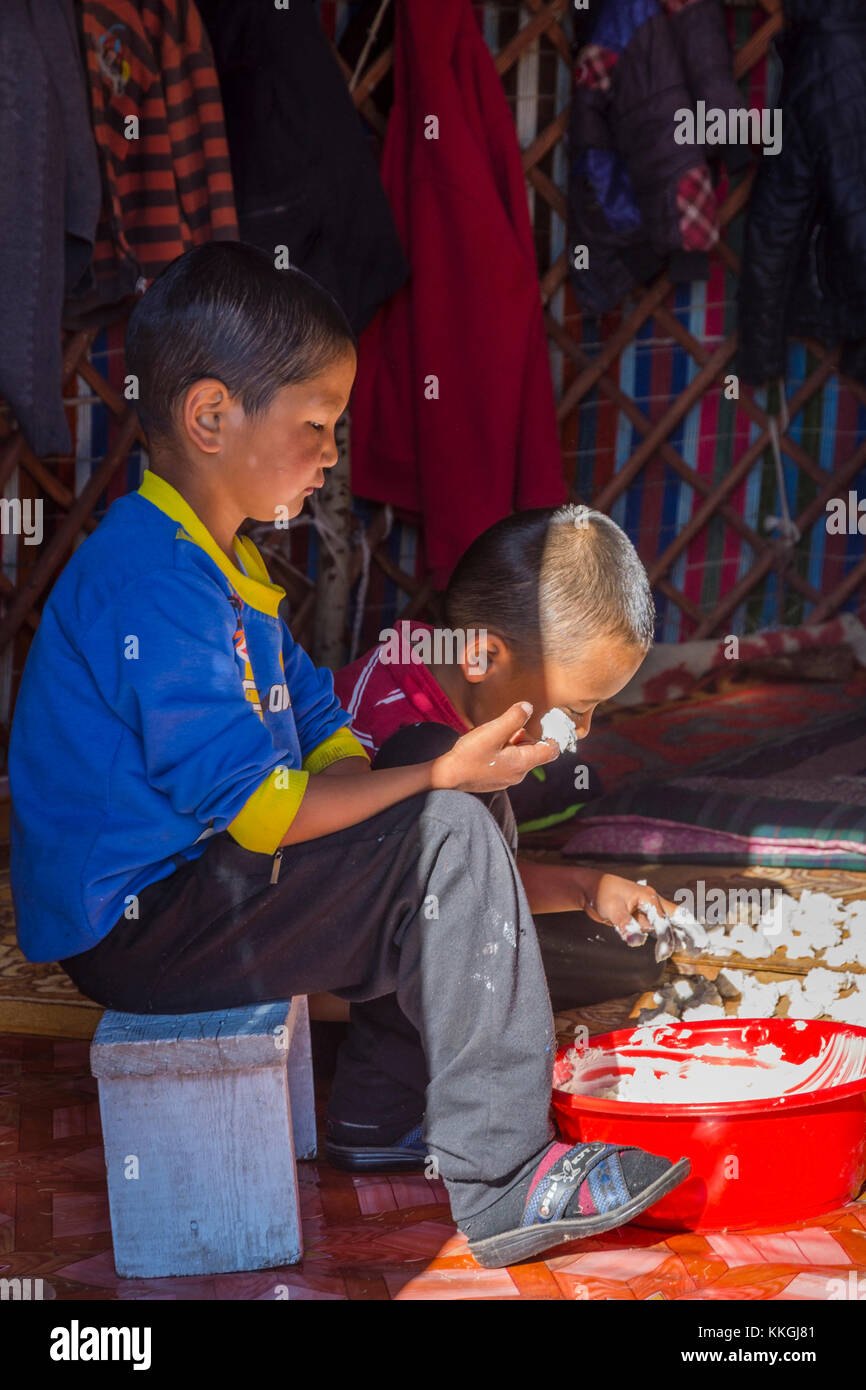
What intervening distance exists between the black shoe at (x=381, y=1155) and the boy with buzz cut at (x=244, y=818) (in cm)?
13

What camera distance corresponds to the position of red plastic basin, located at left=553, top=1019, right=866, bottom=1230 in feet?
3.28

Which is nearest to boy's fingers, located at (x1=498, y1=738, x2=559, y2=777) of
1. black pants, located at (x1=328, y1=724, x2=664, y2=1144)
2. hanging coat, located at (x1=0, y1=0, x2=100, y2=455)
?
black pants, located at (x1=328, y1=724, x2=664, y2=1144)

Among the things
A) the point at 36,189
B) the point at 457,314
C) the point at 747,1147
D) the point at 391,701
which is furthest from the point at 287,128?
the point at 747,1147

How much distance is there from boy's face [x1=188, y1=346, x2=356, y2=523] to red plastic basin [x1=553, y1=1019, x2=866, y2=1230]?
0.51 metres

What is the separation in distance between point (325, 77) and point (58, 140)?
24.5 inches

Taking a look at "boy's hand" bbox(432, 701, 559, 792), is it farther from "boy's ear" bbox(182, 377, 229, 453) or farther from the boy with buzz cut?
"boy's ear" bbox(182, 377, 229, 453)

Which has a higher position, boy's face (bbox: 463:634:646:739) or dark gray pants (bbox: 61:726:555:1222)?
boy's face (bbox: 463:634:646:739)

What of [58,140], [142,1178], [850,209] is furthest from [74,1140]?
[850,209]

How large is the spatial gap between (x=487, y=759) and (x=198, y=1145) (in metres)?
0.33

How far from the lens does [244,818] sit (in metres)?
0.99

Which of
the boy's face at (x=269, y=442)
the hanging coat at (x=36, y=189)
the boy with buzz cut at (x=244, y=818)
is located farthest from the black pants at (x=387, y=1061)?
the hanging coat at (x=36, y=189)

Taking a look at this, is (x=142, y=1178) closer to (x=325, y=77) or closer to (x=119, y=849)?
(x=119, y=849)

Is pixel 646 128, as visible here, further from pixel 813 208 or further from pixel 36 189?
pixel 36 189

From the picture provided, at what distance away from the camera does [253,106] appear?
7.94ft
